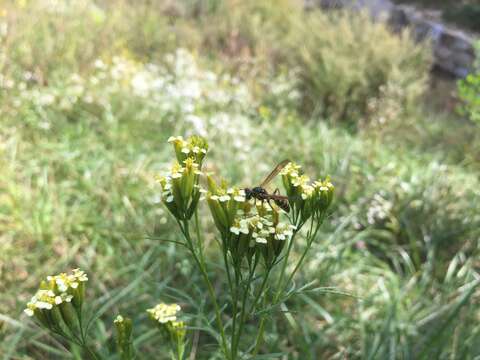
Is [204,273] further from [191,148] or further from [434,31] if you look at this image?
[434,31]

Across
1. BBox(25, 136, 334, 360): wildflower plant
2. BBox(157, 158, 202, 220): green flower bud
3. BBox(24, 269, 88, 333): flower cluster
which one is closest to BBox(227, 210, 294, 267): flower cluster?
BBox(25, 136, 334, 360): wildflower plant

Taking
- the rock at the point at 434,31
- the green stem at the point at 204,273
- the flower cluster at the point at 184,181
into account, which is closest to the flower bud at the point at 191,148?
the flower cluster at the point at 184,181

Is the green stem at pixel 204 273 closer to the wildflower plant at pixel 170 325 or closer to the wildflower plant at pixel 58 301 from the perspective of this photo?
the wildflower plant at pixel 170 325

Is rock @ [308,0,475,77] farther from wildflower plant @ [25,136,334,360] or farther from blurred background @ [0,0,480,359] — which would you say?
wildflower plant @ [25,136,334,360]

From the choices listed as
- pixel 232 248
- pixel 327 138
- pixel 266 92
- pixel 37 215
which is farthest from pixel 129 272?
pixel 266 92

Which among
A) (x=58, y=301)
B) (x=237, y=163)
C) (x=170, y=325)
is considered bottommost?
(x=237, y=163)

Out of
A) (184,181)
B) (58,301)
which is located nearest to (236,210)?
(184,181)

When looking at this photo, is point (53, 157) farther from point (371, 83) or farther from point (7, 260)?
point (371, 83)
